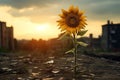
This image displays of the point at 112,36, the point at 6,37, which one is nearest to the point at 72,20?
the point at 6,37

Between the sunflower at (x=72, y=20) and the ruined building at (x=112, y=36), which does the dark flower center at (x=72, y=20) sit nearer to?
the sunflower at (x=72, y=20)

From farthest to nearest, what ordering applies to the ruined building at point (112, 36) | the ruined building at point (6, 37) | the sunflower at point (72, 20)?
the ruined building at point (112, 36) < the ruined building at point (6, 37) < the sunflower at point (72, 20)

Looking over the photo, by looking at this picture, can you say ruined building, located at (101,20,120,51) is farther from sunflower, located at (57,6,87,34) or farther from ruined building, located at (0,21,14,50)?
sunflower, located at (57,6,87,34)

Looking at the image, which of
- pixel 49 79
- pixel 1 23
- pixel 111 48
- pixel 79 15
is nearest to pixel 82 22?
pixel 79 15

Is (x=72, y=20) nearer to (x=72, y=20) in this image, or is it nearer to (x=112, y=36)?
(x=72, y=20)

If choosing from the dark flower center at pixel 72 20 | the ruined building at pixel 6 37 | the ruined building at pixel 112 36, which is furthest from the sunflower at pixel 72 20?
the ruined building at pixel 112 36

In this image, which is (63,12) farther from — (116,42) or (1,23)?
(116,42)

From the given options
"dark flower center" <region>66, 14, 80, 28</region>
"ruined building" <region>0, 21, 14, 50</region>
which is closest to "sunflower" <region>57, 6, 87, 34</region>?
"dark flower center" <region>66, 14, 80, 28</region>
